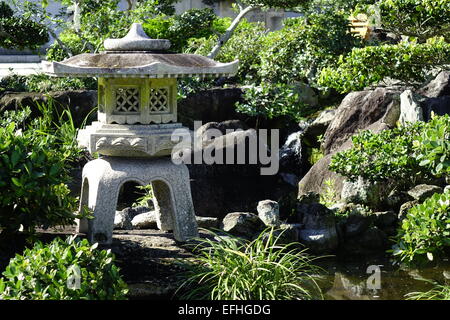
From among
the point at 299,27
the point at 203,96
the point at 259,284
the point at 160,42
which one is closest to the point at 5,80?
the point at 203,96

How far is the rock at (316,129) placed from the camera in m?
12.9

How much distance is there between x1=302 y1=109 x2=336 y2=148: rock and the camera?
12.9m

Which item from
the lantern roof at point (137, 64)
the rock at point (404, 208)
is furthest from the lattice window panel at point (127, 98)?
the rock at point (404, 208)

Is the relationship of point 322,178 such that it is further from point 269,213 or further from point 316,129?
point 316,129

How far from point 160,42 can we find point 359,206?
11.7 feet

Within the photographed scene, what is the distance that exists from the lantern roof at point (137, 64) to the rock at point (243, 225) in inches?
76.1

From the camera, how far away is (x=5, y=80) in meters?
15.5

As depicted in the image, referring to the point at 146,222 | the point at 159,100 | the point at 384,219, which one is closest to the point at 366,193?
the point at 384,219

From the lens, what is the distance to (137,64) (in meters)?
7.20

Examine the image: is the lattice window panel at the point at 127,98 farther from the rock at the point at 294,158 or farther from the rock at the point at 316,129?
the rock at the point at 316,129

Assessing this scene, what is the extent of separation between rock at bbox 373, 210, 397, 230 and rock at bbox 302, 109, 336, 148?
12.2ft

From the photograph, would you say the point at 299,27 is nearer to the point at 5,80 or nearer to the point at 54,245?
the point at 5,80

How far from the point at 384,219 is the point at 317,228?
91cm

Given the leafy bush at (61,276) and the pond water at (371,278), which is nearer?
the leafy bush at (61,276)
